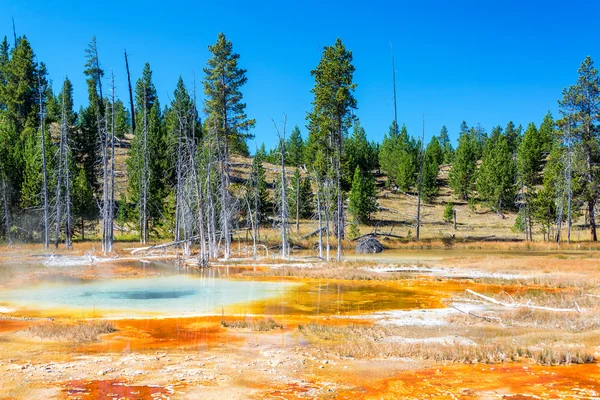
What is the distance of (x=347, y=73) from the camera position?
45406mm

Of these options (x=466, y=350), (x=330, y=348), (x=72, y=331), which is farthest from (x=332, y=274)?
(x=466, y=350)

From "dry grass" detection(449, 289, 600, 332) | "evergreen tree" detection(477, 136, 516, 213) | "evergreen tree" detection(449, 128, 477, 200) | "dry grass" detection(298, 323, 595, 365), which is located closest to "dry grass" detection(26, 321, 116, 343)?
"dry grass" detection(298, 323, 595, 365)

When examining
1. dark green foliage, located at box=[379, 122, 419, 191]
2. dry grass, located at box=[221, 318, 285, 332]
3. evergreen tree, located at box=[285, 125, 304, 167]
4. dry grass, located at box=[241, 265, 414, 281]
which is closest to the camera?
dry grass, located at box=[221, 318, 285, 332]

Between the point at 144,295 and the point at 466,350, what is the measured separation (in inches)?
537

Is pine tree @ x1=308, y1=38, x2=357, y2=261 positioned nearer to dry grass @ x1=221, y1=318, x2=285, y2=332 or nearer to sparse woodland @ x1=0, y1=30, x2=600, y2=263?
sparse woodland @ x1=0, y1=30, x2=600, y2=263

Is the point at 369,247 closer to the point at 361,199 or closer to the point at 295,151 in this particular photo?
the point at 361,199

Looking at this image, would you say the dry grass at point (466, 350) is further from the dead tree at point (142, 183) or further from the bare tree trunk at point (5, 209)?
the dead tree at point (142, 183)

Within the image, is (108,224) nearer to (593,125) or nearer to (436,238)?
(436,238)

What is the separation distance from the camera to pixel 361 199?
199 feet

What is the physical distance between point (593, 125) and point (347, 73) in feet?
88.7

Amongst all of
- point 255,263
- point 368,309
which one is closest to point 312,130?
point 255,263

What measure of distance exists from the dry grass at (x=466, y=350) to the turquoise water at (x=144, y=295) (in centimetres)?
671

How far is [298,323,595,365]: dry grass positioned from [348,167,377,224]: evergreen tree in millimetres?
46893

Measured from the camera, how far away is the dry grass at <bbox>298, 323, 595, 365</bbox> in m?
10.9
